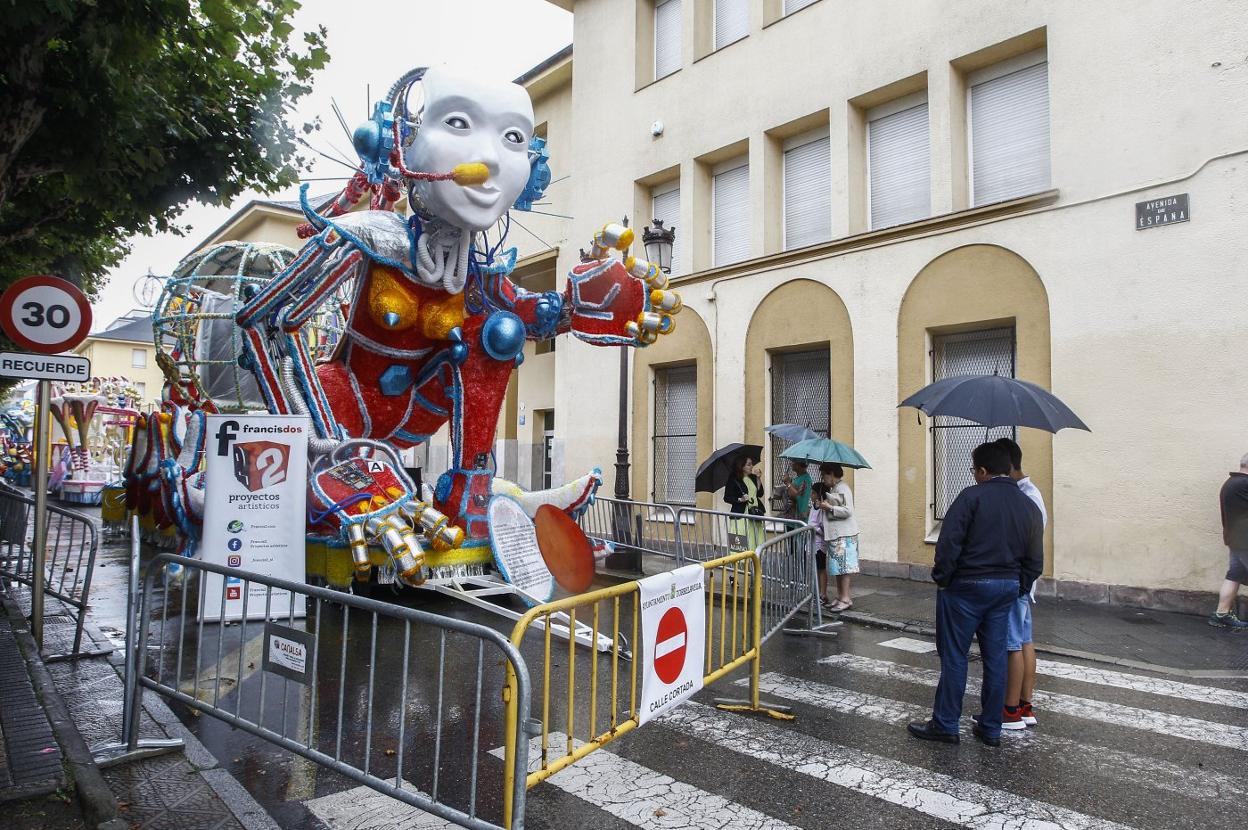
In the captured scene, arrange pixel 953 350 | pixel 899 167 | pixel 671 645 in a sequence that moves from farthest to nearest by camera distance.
Result: pixel 899 167 → pixel 953 350 → pixel 671 645

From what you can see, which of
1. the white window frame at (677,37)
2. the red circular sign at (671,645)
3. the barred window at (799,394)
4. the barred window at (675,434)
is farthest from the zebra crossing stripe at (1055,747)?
the white window frame at (677,37)

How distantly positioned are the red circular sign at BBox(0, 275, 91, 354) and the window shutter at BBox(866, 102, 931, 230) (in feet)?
34.2

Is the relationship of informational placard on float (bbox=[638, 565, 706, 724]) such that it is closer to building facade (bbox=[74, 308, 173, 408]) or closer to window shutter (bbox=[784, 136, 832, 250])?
window shutter (bbox=[784, 136, 832, 250])

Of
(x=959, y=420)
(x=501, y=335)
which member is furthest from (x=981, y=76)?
(x=501, y=335)

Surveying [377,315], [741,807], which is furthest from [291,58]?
[741,807]

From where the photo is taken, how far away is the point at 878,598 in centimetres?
1003

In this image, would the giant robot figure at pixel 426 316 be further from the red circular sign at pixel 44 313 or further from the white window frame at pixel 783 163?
the white window frame at pixel 783 163

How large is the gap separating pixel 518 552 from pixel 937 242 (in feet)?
23.9

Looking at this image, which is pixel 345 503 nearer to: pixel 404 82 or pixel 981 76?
pixel 404 82

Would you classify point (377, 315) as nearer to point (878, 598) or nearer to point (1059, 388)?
point (878, 598)

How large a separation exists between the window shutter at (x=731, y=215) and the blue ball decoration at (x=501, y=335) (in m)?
7.25

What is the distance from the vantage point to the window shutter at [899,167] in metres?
12.3

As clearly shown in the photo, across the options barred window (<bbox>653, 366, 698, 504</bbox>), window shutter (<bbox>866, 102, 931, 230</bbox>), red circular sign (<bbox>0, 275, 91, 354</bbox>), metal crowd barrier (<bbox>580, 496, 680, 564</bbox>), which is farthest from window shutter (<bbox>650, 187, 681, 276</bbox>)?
red circular sign (<bbox>0, 275, 91, 354</bbox>)

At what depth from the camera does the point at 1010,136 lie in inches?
449
